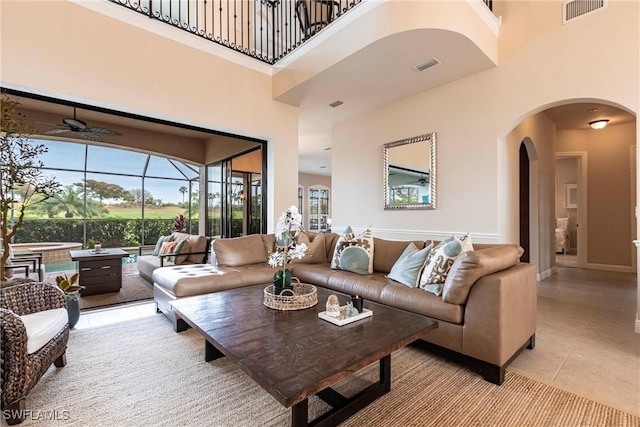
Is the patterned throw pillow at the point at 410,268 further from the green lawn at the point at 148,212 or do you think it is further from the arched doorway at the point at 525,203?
the green lawn at the point at 148,212

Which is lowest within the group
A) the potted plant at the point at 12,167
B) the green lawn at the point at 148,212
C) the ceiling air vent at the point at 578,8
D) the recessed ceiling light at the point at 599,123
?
the green lawn at the point at 148,212

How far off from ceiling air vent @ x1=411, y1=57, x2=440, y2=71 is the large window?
17.2 feet

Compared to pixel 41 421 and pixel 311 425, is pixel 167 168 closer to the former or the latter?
pixel 41 421

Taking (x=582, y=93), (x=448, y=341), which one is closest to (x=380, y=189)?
(x=582, y=93)

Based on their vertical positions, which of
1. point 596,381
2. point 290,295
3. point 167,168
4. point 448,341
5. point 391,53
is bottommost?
point 596,381

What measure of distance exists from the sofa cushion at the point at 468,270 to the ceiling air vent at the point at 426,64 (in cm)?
256

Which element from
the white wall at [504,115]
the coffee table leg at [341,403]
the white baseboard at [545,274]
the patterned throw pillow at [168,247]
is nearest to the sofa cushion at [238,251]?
the patterned throw pillow at [168,247]

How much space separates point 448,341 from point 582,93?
308cm

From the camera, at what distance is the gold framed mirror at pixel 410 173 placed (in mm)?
4445

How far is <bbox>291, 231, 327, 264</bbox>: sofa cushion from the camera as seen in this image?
4.09 metres

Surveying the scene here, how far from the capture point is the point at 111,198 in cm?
781

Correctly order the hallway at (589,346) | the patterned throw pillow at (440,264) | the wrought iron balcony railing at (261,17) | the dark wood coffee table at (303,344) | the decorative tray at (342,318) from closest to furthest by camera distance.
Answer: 1. the dark wood coffee table at (303,344)
2. the decorative tray at (342,318)
3. the hallway at (589,346)
4. the patterned throw pillow at (440,264)
5. the wrought iron balcony railing at (261,17)

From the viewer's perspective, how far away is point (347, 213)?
18.7ft

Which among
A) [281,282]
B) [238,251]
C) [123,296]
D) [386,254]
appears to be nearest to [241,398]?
[281,282]
